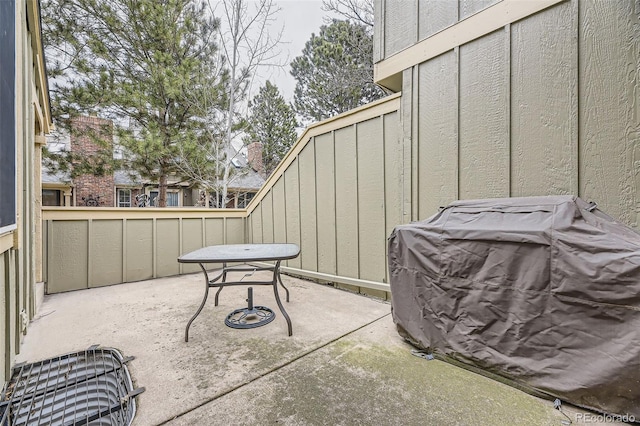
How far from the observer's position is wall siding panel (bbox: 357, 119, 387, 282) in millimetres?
3330

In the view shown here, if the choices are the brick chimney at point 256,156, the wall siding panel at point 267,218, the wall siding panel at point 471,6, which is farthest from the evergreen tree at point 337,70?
the wall siding panel at point 471,6

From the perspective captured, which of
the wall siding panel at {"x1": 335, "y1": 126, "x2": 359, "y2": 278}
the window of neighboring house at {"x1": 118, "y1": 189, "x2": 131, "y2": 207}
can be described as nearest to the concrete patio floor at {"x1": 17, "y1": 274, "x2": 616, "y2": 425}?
the wall siding panel at {"x1": 335, "y1": 126, "x2": 359, "y2": 278}

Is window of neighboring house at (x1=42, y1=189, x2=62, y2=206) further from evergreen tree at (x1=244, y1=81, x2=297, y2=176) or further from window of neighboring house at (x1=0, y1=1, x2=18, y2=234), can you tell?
window of neighboring house at (x1=0, y1=1, x2=18, y2=234)

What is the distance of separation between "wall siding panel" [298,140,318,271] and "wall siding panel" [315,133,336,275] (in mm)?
97

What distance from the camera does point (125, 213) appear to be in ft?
14.2

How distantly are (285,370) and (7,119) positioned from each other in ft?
7.40

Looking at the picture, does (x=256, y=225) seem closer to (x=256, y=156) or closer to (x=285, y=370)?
(x=285, y=370)

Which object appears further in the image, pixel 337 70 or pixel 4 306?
pixel 337 70

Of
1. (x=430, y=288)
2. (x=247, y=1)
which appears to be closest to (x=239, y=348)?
(x=430, y=288)

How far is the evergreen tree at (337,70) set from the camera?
9.22 metres

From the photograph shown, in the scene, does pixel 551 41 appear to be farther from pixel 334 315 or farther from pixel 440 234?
pixel 334 315

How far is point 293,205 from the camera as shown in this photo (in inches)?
179

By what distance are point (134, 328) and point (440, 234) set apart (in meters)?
2.93

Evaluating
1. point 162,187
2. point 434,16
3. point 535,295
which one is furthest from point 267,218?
point 162,187
